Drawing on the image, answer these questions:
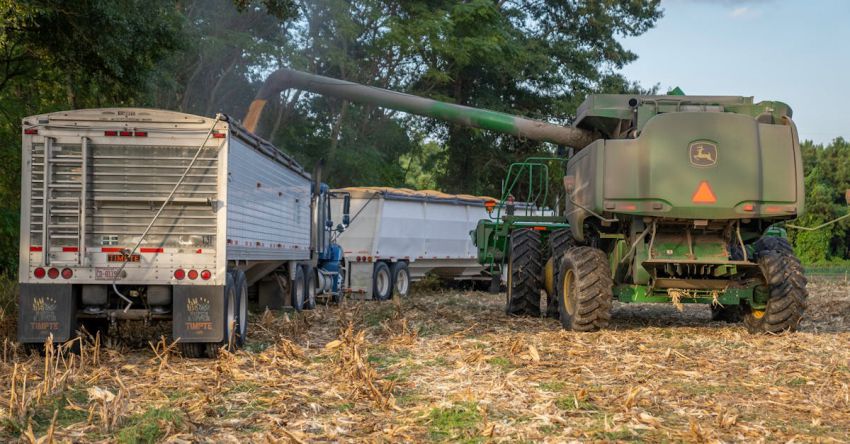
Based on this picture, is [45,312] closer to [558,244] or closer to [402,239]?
[558,244]

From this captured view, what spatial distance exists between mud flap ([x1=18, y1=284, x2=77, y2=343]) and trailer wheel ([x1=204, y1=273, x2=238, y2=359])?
1.61 metres

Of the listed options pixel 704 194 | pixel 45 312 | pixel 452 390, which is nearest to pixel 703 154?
pixel 704 194

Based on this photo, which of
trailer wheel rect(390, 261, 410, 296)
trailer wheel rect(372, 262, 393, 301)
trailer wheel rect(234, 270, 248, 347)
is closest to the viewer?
trailer wheel rect(234, 270, 248, 347)

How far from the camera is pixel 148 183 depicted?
1146cm

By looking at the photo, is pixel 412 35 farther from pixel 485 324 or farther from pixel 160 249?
pixel 160 249

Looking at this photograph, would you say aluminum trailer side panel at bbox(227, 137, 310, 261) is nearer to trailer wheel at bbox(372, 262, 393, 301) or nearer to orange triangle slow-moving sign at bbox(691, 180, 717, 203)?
trailer wheel at bbox(372, 262, 393, 301)

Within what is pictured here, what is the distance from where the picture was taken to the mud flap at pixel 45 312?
11.0 m

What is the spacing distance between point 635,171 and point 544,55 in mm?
26411

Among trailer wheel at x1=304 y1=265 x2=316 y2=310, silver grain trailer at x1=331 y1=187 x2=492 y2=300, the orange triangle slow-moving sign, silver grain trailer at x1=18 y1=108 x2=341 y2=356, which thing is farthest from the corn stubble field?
silver grain trailer at x1=331 y1=187 x2=492 y2=300

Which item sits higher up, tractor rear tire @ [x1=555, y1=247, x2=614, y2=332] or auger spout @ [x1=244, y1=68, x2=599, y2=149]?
auger spout @ [x1=244, y1=68, x2=599, y2=149]

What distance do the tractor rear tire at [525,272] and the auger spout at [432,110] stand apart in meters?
1.73

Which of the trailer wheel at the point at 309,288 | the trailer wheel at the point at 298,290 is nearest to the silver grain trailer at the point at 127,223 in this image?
the trailer wheel at the point at 298,290

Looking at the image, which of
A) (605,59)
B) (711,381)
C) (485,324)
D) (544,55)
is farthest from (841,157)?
(711,381)

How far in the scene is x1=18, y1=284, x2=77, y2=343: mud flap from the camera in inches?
434
